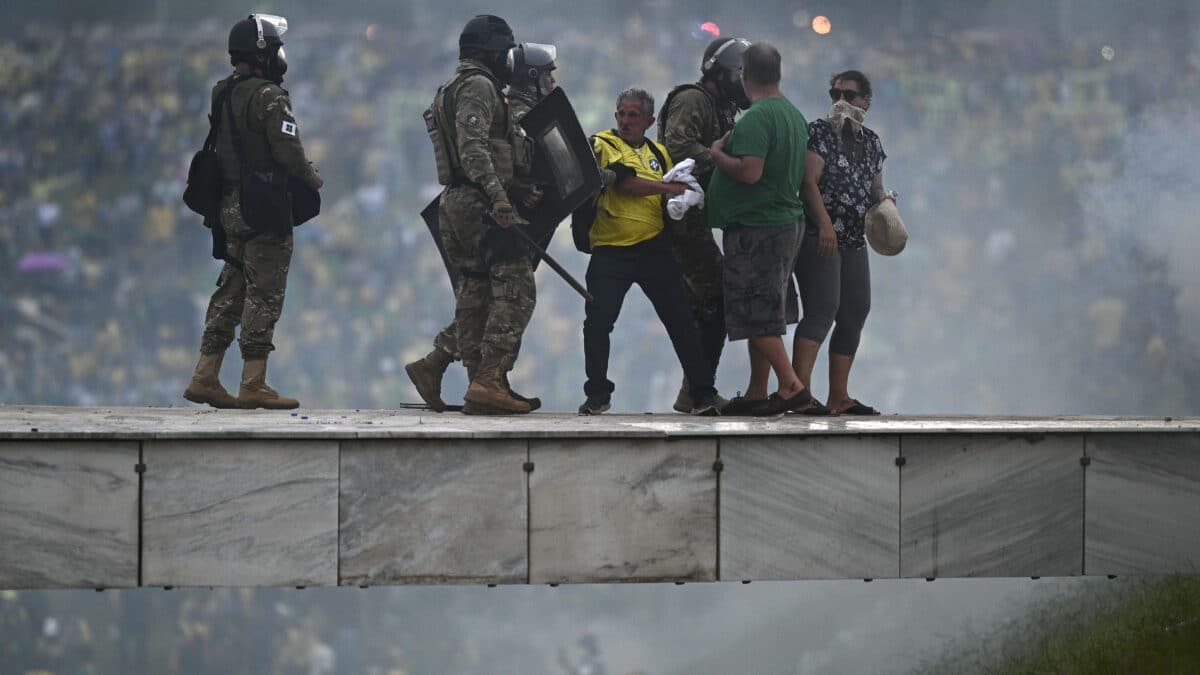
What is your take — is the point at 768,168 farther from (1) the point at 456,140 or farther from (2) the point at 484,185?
(1) the point at 456,140

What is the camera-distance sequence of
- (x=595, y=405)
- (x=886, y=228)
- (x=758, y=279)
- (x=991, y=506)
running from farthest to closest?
(x=886, y=228) < (x=595, y=405) < (x=758, y=279) < (x=991, y=506)

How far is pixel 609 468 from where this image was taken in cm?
539

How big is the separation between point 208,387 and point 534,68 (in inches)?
86.2

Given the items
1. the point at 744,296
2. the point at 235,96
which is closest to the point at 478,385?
the point at 744,296

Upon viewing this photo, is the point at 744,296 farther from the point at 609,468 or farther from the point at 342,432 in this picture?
the point at 342,432

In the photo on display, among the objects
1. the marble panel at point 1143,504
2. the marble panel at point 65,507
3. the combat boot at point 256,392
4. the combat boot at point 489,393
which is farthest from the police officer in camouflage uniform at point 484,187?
the marble panel at point 1143,504

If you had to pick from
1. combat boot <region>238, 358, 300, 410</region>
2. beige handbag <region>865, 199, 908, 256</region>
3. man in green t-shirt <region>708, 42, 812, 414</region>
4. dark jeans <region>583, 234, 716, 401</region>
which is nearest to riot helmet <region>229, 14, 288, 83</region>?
combat boot <region>238, 358, 300, 410</region>

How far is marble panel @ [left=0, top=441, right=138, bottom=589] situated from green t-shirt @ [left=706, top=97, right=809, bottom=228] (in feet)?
9.05

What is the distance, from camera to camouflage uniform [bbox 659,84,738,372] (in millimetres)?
7043

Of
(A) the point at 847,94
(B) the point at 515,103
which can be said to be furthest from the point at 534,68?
(A) the point at 847,94

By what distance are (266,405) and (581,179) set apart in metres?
1.92

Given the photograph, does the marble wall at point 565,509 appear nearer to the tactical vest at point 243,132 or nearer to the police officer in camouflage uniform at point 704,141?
the police officer in camouflage uniform at point 704,141

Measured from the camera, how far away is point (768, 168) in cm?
662

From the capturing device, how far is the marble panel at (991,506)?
5.62 metres
